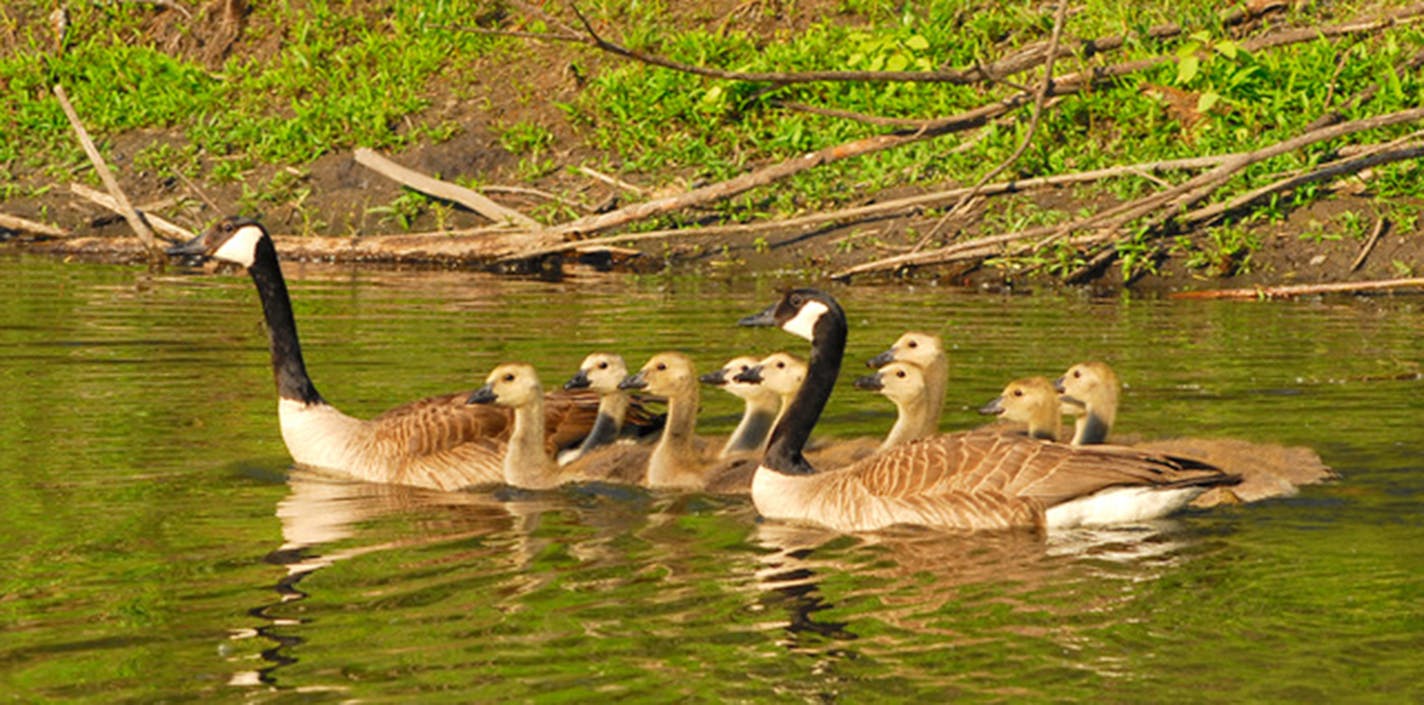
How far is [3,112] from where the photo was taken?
24734mm

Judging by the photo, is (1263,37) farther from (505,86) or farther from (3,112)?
(3,112)

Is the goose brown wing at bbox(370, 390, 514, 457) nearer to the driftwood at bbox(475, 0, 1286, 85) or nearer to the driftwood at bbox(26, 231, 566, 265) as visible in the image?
the driftwood at bbox(475, 0, 1286, 85)

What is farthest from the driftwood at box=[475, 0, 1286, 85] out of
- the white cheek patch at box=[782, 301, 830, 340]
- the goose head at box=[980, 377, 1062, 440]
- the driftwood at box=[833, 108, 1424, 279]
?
the goose head at box=[980, 377, 1062, 440]

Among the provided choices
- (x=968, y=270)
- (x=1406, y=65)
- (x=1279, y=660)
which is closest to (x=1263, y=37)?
(x=1406, y=65)

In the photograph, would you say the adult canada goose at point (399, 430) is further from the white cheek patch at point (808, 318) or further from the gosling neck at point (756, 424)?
the white cheek patch at point (808, 318)

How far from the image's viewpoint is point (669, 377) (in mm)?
11156

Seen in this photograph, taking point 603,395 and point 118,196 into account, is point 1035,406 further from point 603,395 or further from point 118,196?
point 118,196

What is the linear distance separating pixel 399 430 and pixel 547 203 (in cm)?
980

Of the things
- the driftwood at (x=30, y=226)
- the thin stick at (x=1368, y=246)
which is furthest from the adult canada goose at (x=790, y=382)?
the driftwood at (x=30, y=226)

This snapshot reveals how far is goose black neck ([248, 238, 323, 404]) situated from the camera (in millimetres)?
11805

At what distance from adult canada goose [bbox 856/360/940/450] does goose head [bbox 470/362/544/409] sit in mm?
1689

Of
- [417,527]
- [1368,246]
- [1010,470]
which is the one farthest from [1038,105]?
[417,527]

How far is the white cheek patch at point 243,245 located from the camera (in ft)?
40.6

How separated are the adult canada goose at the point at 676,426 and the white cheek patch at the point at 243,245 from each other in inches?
99.3
